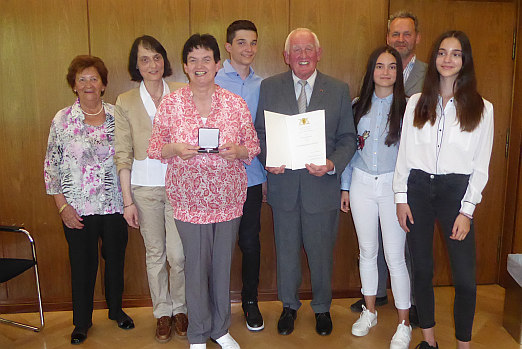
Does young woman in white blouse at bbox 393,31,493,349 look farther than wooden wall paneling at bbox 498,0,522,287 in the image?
No

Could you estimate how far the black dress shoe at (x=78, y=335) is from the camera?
273cm

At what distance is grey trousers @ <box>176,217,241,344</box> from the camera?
2.36m

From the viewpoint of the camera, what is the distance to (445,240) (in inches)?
88.8

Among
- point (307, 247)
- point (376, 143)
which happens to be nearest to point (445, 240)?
point (376, 143)

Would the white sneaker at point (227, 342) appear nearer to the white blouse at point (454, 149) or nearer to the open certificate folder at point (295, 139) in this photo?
the open certificate folder at point (295, 139)

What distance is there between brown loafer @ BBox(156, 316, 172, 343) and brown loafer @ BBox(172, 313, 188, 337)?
0.05 meters

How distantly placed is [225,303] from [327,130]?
4.06ft

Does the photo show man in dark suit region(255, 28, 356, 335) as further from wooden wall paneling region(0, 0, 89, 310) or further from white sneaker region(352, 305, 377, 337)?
wooden wall paneling region(0, 0, 89, 310)

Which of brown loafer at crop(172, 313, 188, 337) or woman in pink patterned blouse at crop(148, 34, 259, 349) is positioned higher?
woman in pink patterned blouse at crop(148, 34, 259, 349)

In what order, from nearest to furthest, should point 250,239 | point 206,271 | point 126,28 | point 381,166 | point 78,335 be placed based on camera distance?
1. point 206,271
2. point 381,166
3. point 78,335
4. point 250,239
5. point 126,28

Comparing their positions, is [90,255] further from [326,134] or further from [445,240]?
[445,240]

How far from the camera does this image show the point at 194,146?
214 cm

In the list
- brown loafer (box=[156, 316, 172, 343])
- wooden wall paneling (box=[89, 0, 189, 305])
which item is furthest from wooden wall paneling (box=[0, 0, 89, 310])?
brown loafer (box=[156, 316, 172, 343])

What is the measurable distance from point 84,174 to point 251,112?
1159 millimetres
